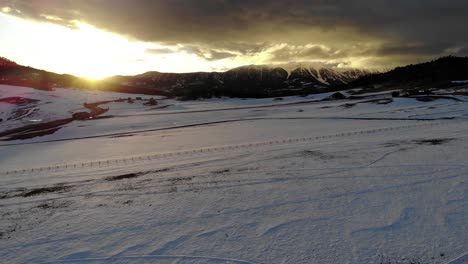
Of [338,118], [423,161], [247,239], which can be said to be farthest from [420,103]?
[247,239]

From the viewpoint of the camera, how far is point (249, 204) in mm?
15016

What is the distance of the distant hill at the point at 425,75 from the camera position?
132375mm

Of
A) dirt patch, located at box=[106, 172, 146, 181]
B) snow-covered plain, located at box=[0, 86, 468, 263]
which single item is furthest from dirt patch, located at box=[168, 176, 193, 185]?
dirt patch, located at box=[106, 172, 146, 181]

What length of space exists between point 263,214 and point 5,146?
41679 millimetres

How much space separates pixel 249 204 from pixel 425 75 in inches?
5982

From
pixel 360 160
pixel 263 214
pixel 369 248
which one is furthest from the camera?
pixel 360 160

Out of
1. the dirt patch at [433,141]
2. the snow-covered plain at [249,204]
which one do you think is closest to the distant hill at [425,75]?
the dirt patch at [433,141]

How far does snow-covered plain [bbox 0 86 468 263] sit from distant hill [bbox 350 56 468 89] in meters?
118

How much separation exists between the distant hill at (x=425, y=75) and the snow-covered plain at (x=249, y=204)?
388ft

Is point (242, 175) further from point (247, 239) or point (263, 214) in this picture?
point (247, 239)

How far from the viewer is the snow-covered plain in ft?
36.3

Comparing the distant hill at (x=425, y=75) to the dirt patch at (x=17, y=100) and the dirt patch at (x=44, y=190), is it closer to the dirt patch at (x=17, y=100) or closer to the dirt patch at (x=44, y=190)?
the dirt patch at (x=17, y=100)

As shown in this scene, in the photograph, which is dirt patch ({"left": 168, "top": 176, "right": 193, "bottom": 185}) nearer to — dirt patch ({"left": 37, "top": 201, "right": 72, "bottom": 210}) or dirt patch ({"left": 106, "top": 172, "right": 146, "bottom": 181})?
dirt patch ({"left": 106, "top": 172, "right": 146, "bottom": 181})

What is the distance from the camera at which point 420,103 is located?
62.1m
